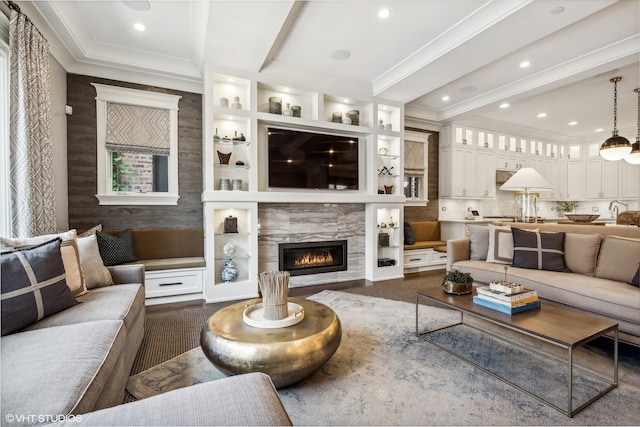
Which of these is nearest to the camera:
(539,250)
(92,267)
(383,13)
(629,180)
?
(92,267)

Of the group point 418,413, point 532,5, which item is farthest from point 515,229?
point 418,413

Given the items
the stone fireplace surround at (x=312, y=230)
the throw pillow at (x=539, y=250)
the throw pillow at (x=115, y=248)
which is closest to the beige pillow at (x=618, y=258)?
the throw pillow at (x=539, y=250)

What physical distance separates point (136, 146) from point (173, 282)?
5.85ft

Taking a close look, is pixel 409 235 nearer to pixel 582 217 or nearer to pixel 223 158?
pixel 582 217

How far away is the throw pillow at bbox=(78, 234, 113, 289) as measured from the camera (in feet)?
7.53

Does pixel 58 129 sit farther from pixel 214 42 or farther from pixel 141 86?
pixel 214 42

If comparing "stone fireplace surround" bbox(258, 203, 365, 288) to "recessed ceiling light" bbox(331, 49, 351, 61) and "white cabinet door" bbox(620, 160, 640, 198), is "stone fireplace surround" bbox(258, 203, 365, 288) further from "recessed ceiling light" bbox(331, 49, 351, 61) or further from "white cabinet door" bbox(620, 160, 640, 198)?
"white cabinet door" bbox(620, 160, 640, 198)

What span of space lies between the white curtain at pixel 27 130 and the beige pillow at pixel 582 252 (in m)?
4.88

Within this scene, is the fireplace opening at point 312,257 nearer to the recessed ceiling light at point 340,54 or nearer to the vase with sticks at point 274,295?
the vase with sticks at point 274,295

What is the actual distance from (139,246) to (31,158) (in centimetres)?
153

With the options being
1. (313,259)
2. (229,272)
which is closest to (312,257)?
(313,259)

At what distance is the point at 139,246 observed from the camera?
3803 mm

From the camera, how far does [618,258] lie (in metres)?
2.62

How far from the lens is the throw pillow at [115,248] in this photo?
11.1ft
